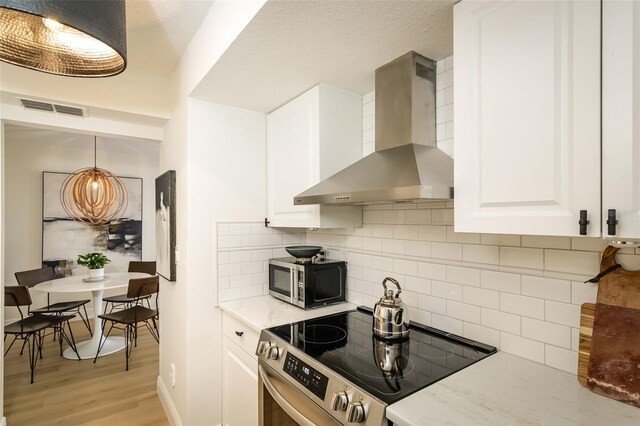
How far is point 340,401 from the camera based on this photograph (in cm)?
107

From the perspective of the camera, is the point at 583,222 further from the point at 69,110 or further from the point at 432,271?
the point at 69,110

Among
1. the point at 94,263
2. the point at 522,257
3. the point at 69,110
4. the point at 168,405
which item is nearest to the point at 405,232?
the point at 522,257

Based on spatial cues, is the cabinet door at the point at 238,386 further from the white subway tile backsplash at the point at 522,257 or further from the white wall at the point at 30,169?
the white wall at the point at 30,169

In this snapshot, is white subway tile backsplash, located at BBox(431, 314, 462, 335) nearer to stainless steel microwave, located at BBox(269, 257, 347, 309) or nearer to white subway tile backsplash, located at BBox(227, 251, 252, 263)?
stainless steel microwave, located at BBox(269, 257, 347, 309)

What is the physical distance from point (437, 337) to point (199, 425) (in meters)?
1.62

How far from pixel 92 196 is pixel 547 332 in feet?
16.7

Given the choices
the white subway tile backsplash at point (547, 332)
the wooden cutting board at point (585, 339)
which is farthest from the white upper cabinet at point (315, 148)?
the wooden cutting board at point (585, 339)

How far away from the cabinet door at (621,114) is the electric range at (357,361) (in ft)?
2.43

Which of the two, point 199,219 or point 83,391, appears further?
point 83,391

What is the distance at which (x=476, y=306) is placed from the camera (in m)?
1.43

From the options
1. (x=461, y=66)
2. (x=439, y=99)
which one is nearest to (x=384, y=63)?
(x=439, y=99)

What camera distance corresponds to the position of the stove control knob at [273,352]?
1450 mm

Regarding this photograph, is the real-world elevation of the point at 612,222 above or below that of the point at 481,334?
above

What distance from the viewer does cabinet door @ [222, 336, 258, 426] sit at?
1725mm
